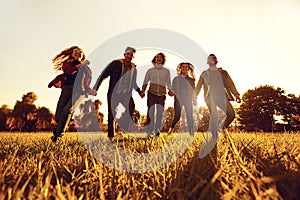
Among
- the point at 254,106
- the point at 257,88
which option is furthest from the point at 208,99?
the point at 257,88

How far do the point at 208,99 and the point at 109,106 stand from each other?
256 cm

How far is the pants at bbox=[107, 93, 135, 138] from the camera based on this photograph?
324 inches

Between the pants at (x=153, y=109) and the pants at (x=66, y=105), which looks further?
the pants at (x=153, y=109)

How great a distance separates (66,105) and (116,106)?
1.81m

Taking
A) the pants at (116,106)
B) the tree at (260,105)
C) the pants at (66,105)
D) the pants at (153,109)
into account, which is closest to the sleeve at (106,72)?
the pants at (116,106)

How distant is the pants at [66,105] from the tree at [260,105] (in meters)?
32.9

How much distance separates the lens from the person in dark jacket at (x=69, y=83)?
22.7ft

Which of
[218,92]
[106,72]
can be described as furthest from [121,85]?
[218,92]

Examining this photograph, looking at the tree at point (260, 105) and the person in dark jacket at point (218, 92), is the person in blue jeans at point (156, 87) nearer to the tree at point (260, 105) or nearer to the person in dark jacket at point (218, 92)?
the person in dark jacket at point (218, 92)

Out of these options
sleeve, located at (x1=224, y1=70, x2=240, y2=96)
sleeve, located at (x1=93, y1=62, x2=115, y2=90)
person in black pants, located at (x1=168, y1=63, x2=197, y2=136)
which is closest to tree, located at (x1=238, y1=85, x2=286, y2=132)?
person in black pants, located at (x1=168, y1=63, x2=197, y2=136)

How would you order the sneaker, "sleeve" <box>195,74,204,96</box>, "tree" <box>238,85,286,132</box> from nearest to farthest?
the sneaker
"sleeve" <box>195,74,204,96</box>
"tree" <box>238,85,286,132</box>

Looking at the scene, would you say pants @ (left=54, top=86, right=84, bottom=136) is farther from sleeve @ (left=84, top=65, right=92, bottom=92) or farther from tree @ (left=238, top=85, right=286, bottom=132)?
tree @ (left=238, top=85, right=286, bottom=132)

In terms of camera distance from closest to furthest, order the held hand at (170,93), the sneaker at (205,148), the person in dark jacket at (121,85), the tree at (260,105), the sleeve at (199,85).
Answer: the sneaker at (205,148), the person in dark jacket at (121,85), the sleeve at (199,85), the held hand at (170,93), the tree at (260,105)

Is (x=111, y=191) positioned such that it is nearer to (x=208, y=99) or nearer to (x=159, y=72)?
(x=208, y=99)
